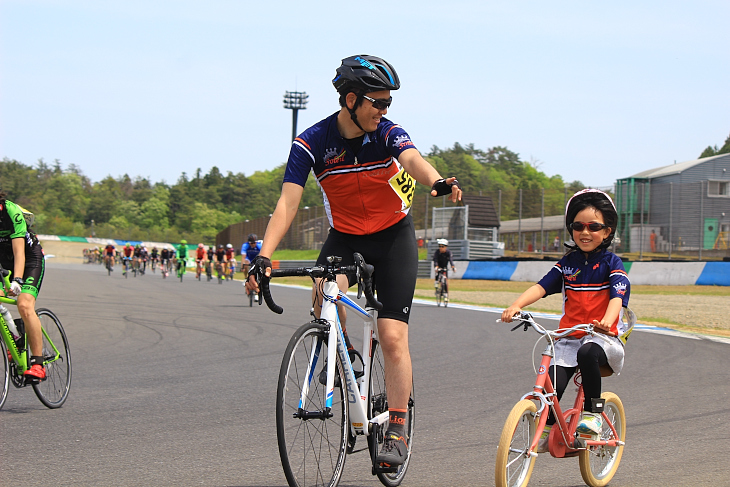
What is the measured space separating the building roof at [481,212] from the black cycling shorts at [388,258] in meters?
41.0

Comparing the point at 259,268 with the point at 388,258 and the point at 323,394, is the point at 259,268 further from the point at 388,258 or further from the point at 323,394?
the point at 388,258

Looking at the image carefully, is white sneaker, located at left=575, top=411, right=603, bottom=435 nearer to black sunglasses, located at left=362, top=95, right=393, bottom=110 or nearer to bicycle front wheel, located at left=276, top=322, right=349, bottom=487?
bicycle front wheel, located at left=276, top=322, right=349, bottom=487

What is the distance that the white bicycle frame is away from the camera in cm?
376

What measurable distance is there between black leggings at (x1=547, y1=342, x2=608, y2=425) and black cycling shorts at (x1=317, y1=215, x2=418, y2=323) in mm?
855

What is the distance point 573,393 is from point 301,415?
4.51 metres

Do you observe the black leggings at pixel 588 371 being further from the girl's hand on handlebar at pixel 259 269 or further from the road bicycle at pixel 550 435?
the girl's hand on handlebar at pixel 259 269

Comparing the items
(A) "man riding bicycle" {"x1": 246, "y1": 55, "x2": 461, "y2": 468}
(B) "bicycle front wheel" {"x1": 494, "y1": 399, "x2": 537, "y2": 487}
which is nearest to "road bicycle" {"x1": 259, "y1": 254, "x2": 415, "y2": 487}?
(A) "man riding bicycle" {"x1": 246, "y1": 55, "x2": 461, "y2": 468}

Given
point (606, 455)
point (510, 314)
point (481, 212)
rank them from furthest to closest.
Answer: point (481, 212)
point (606, 455)
point (510, 314)

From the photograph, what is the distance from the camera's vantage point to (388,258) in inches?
170

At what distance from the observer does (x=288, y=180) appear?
421cm

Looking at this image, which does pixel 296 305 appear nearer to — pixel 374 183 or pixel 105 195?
pixel 374 183

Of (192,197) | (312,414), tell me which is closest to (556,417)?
(312,414)

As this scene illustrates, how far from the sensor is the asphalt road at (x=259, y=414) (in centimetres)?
466

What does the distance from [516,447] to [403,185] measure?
144 cm
